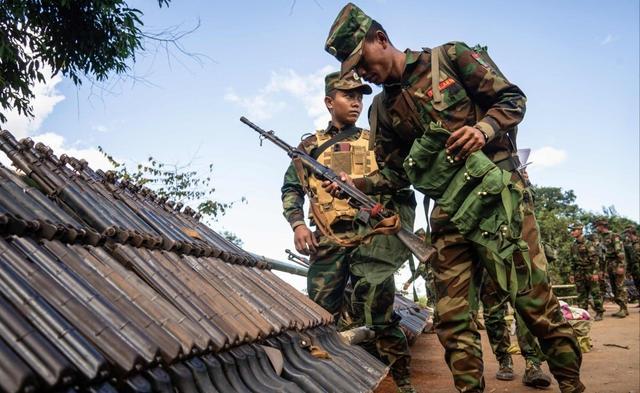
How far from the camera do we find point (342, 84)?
526cm

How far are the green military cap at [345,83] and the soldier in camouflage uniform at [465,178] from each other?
5.04ft

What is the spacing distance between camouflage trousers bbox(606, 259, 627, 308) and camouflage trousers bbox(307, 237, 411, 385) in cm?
1237

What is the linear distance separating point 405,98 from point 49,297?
2513 mm

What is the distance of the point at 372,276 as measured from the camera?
4512 mm

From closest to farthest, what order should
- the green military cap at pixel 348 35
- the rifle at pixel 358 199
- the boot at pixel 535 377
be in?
the green military cap at pixel 348 35 → the rifle at pixel 358 199 → the boot at pixel 535 377

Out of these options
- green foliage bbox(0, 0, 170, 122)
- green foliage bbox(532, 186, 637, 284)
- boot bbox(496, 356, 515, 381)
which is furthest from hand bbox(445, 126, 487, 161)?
green foliage bbox(532, 186, 637, 284)

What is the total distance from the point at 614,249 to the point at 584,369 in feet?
36.9

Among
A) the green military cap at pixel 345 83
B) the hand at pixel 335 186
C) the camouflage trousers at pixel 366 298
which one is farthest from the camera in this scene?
the green military cap at pixel 345 83

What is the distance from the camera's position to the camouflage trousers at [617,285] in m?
15.1

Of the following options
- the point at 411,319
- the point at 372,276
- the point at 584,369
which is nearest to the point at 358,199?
the point at 372,276

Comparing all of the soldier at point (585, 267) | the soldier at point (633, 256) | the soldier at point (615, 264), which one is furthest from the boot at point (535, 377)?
the soldier at point (633, 256)

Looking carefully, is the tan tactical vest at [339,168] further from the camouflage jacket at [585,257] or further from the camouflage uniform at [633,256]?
the camouflage uniform at [633,256]

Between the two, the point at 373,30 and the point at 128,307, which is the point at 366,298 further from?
the point at 128,307

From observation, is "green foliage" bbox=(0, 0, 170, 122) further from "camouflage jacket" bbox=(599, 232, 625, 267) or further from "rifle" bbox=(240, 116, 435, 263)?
"camouflage jacket" bbox=(599, 232, 625, 267)
